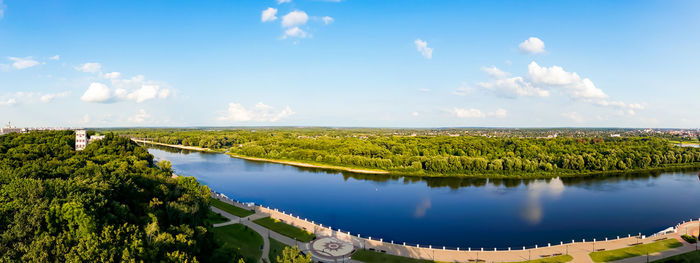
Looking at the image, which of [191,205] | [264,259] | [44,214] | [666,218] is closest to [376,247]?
[264,259]

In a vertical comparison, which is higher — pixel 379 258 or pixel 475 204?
pixel 379 258

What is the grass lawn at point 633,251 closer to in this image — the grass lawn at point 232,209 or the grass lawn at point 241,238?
the grass lawn at point 241,238

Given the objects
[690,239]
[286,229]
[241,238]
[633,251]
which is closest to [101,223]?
[241,238]

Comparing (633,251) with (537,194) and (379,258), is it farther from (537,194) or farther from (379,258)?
(537,194)

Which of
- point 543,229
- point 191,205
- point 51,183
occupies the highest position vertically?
point 51,183

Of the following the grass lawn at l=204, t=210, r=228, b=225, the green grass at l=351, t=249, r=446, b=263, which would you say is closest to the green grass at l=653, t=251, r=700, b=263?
the green grass at l=351, t=249, r=446, b=263

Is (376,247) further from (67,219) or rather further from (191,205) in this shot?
(67,219)

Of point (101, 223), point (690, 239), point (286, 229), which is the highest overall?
point (101, 223)
